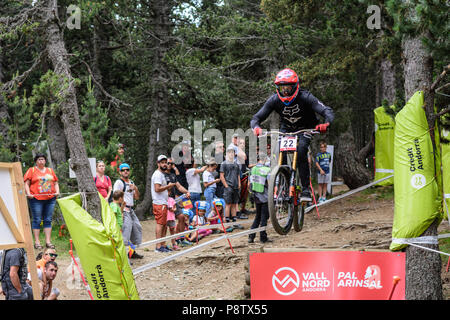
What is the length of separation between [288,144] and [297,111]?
0.48 meters

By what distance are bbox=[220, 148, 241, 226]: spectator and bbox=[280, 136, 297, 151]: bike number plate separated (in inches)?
168

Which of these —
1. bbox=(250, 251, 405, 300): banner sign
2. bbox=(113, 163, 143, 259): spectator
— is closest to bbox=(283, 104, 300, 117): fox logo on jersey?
bbox=(250, 251, 405, 300): banner sign

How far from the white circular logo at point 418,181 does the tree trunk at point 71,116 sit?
20.9 ft

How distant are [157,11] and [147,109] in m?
4.28

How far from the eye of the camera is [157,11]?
1989 cm

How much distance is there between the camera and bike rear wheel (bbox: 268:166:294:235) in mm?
6932

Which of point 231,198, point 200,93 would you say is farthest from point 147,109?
point 231,198

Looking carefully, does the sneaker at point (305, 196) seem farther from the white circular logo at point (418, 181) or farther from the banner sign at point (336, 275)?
the white circular logo at point (418, 181)

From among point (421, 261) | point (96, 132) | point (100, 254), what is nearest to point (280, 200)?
point (421, 261)

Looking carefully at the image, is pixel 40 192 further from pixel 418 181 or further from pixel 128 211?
pixel 418 181

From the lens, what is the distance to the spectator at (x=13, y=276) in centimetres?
674

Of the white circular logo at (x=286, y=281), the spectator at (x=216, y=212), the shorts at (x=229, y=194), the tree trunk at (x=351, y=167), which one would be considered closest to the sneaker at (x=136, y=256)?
the spectator at (x=216, y=212)

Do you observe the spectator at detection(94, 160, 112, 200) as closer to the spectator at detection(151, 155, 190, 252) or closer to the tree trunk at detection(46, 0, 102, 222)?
the tree trunk at detection(46, 0, 102, 222)
